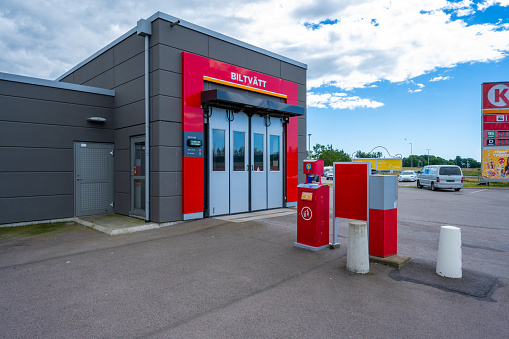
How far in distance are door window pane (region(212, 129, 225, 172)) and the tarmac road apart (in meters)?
3.09

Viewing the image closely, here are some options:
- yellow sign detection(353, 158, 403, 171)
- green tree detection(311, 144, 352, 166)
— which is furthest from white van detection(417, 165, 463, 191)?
green tree detection(311, 144, 352, 166)

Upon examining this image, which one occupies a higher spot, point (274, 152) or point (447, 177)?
point (274, 152)

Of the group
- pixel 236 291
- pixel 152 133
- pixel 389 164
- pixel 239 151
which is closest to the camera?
pixel 236 291

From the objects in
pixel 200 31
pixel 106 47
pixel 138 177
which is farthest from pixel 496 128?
pixel 106 47

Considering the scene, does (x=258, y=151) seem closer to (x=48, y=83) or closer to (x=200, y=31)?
(x=200, y=31)

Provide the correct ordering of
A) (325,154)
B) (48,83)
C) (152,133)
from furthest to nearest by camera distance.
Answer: (325,154) → (48,83) → (152,133)

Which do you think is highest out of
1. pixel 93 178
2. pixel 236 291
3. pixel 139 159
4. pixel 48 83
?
pixel 48 83

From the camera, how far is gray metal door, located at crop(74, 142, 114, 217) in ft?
33.9

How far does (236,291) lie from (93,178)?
8205 millimetres

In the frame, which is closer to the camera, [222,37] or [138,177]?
[138,177]

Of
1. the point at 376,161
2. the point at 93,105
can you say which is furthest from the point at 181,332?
the point at 376,161

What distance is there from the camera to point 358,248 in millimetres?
5102

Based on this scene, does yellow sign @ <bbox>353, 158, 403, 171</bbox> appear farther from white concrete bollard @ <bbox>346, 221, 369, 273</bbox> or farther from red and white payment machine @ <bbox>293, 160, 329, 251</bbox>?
white concrete bollard @ <bbox>346, 221, 369, 273</bbox>

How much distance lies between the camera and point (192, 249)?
21.4 feet
